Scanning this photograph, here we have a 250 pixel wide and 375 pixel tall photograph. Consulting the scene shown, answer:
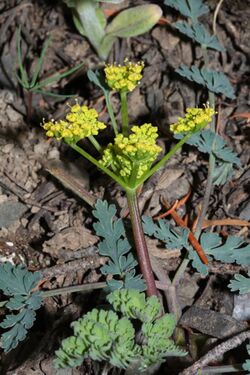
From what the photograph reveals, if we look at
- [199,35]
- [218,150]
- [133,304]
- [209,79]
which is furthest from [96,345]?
[199,35]

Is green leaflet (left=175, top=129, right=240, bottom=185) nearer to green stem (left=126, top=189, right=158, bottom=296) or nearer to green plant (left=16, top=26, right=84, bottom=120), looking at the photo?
green stem (left=126, top=189, right=158, bottom=296)

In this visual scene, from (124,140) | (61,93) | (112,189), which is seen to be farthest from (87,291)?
(61,93)

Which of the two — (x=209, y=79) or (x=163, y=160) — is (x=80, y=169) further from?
(x=163, y=160)

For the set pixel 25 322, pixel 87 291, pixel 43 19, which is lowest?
pixel 87 291

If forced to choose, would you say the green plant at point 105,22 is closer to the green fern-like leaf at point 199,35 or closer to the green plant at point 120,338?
the green fern-like leaf at point 199,35

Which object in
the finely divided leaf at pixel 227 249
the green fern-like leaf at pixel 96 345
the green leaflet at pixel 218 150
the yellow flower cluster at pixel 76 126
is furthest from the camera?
the green leaflet at pixel 218 150

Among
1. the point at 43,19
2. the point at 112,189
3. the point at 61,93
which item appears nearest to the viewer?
the point at 112,189

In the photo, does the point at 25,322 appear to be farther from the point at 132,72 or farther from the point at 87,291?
the point at 132,72

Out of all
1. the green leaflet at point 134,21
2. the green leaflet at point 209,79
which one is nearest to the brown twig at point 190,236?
the green leaflet at point 209,79
